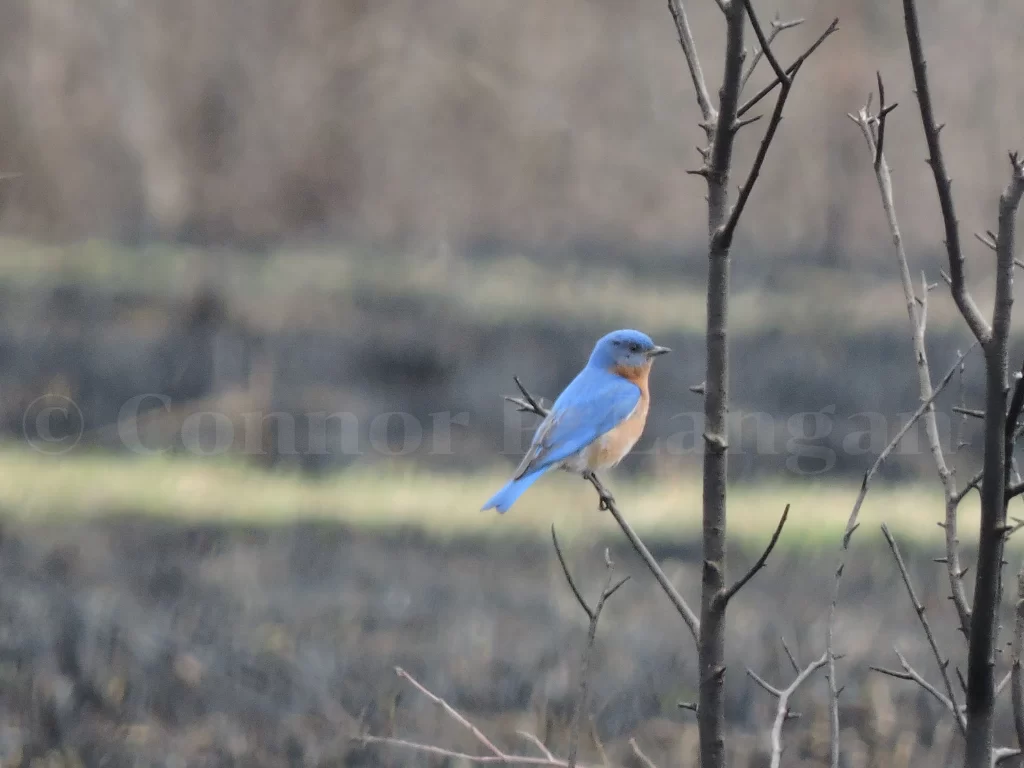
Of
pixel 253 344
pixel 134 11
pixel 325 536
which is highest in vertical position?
pixel 134 11

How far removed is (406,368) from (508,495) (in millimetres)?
7014

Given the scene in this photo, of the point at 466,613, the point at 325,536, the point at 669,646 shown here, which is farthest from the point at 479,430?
the point at 669,646

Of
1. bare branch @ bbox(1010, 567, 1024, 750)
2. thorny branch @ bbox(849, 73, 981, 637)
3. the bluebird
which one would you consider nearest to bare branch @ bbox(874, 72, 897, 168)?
thorny branch @ bbox(849, 73, 981, 637)

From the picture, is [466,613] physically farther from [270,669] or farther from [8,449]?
[8,449]

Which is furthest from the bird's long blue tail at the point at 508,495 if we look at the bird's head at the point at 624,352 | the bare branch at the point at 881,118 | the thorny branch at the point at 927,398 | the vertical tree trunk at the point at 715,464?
the bare branch at the point at 881,118

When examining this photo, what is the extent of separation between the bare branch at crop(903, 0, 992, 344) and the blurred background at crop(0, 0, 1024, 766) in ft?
2.18

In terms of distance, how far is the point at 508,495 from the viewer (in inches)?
101

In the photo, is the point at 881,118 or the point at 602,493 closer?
the point at 881,118

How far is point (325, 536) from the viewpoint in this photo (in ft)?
22.8

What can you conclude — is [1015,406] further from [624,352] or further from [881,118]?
[624,352]

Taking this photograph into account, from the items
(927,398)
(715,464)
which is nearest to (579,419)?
(927,398)

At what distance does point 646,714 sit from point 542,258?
7.27m

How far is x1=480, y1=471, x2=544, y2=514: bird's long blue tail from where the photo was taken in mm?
2363

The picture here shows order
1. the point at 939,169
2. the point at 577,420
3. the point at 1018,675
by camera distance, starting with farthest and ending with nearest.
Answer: the point at 577,420 → the point at 1018,675 → the point at 939,169
